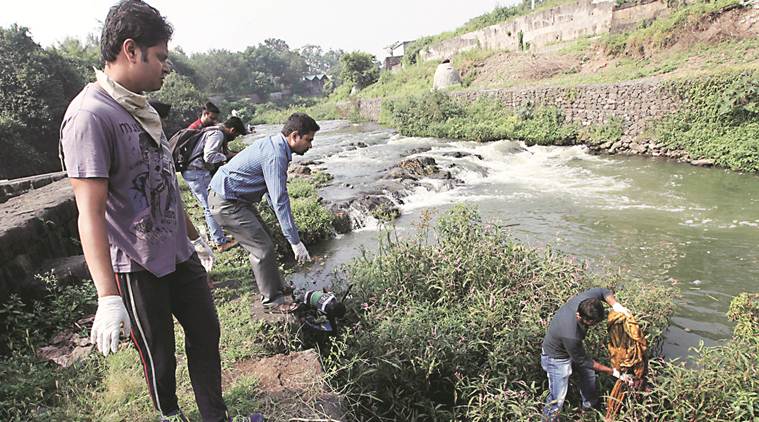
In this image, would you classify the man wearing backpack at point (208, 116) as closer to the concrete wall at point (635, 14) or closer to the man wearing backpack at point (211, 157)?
the man wearing backpack at point (211, 157)

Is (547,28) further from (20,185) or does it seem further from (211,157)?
(20,185)

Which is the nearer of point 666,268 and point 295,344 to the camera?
point 295,344

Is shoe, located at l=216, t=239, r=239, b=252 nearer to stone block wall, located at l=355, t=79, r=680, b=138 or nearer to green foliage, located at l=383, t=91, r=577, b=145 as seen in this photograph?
green foliage, located at l=383, t=91, r=577, b=145

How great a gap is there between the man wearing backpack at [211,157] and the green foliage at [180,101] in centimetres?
2311

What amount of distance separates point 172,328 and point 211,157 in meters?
3.63

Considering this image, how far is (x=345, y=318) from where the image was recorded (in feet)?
13.1

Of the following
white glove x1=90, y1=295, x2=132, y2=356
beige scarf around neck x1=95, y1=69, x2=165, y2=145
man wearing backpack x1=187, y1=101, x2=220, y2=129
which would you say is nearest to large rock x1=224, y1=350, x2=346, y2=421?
white glove x1=90, y1=295, x2=132, y2=356

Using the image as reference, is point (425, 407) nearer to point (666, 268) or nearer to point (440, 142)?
point (666, 268)

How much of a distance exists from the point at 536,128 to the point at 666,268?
40.1 ft

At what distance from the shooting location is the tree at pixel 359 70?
4325 centimetres

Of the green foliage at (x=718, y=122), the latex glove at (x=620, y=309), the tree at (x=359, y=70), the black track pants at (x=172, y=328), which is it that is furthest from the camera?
the tree at (x=359, y=70)

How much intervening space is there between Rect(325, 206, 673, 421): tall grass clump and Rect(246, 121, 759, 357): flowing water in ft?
3.97

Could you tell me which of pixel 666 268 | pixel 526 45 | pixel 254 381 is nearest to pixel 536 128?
pixel 666 268

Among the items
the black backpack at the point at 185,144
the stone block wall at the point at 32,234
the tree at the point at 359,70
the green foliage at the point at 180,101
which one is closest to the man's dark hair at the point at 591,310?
the black backpack at the point at 185,144
